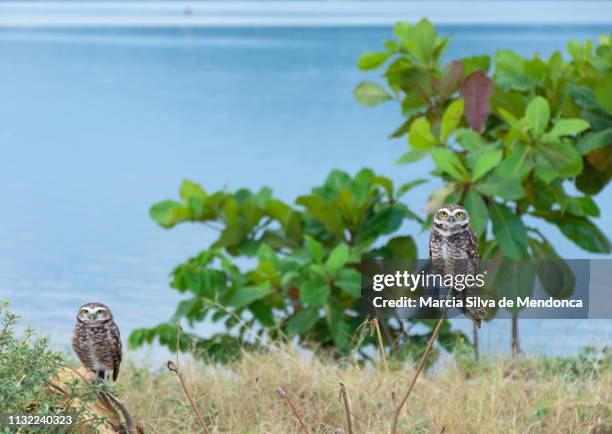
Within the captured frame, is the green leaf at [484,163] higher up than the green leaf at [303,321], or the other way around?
the green leaf at [484,163]

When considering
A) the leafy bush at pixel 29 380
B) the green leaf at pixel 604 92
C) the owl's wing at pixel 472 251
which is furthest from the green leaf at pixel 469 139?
the owl's wing at pixel 472 251

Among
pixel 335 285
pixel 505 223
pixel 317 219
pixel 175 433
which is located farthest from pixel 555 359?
pixel 175 433

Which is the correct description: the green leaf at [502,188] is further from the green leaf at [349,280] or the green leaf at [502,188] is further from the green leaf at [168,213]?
the green leaf at [168,213]

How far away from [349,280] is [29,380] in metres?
1.91

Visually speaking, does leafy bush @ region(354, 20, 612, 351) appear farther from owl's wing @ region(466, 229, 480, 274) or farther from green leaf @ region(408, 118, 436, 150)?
owl's wing @ region(466, 229, 480, 274)

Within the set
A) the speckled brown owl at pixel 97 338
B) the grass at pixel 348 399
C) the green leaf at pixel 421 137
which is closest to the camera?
the speckled brown owl at pixel 97 338

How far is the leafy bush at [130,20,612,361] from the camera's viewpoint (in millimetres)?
3674

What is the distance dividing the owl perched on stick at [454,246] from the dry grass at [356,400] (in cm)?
119

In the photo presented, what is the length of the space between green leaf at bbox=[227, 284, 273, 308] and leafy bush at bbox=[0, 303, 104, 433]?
1820 mm

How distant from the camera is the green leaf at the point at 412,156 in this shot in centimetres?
352

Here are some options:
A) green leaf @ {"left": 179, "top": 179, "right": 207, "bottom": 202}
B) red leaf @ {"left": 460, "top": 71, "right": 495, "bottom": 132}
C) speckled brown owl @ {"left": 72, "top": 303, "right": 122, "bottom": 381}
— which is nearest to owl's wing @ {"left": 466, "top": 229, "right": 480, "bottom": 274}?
speckled brown owl @ {"left": 72, "top": 303, "right": 122, "bottom": 381}

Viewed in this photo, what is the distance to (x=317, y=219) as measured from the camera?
435 cm

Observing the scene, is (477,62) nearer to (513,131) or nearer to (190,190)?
(513,131)

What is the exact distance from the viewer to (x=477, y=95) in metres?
3.84
